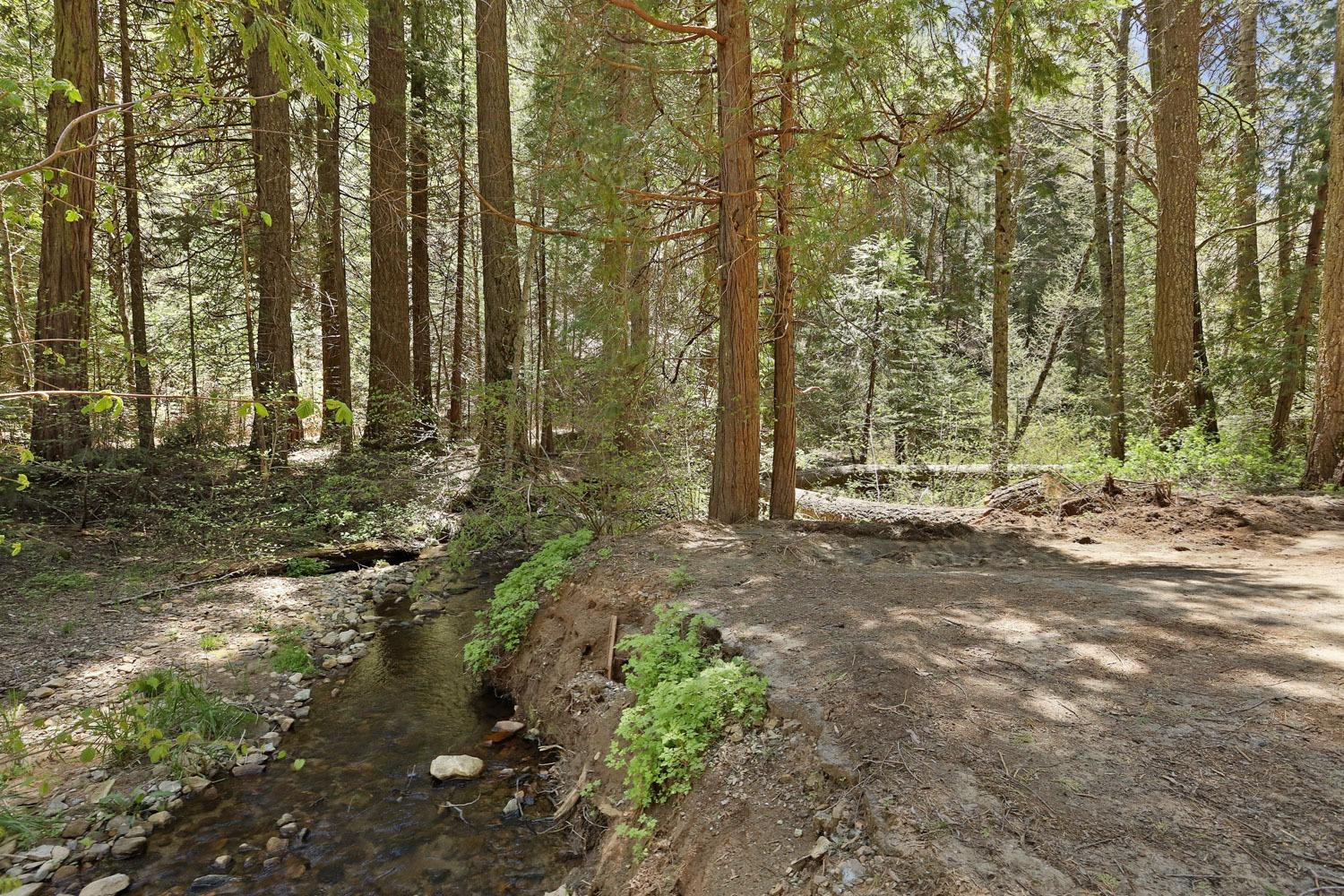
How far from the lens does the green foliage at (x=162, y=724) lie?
4660mm

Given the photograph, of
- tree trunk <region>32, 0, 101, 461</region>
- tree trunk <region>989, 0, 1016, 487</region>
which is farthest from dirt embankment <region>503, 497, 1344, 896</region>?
tree trunk <region>32, 0, 101, 461</region>

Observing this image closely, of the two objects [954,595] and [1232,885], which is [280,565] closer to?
[954,595]

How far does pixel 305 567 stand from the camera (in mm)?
8828

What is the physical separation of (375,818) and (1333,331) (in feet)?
33.8

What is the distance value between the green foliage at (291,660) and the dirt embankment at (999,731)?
2.12m

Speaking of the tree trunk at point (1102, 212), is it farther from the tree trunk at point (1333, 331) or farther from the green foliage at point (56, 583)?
the green foliage at point (56, 583)

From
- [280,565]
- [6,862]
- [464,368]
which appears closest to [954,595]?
[6,862]

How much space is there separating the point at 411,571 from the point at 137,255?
7.38m

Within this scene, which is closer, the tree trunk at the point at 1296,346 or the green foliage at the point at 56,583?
the green foliage at the point at 56,583

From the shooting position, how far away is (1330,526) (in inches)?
254

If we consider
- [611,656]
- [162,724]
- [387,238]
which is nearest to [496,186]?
[387,238]

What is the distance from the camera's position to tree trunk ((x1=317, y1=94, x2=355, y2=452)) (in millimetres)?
12117

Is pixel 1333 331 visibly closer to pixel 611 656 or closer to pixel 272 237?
pixel 611 656

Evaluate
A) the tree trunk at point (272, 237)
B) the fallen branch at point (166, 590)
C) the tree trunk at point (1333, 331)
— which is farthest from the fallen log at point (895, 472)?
the fallen branch at point (166, 590)
